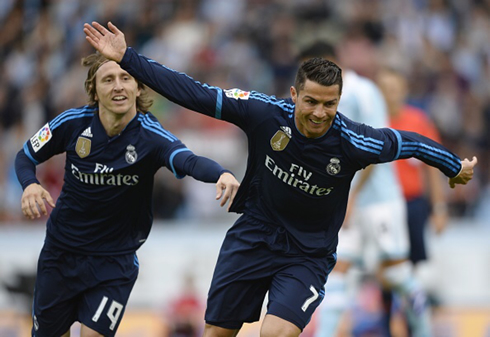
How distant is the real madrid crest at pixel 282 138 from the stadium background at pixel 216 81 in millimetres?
5145

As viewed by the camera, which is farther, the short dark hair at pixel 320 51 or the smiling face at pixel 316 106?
the short dark hair at pixel 320 51

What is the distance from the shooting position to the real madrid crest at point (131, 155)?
586 centimetres

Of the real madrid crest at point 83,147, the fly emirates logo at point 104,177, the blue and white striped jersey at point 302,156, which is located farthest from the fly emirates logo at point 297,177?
the real madrid crest at point 83,147

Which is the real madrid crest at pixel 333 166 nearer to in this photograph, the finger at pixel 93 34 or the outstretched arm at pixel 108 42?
the outstretched arm at pixel 108 42

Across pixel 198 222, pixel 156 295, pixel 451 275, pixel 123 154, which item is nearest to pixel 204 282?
pixel 156 295

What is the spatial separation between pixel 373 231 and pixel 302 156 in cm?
295

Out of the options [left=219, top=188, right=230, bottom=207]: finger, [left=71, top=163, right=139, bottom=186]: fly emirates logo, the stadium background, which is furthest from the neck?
the stadium background

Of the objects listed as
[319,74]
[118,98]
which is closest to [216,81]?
[118,98]

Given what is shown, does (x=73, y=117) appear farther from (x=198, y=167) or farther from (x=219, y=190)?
(x=219, y=190)

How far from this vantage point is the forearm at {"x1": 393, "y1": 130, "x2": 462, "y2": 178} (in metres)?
5.59

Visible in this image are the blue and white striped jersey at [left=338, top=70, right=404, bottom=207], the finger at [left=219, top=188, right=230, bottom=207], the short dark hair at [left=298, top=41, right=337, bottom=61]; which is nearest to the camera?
the finger at [left=219, top=188, right=230, bottom=207]

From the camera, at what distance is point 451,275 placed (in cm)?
1081

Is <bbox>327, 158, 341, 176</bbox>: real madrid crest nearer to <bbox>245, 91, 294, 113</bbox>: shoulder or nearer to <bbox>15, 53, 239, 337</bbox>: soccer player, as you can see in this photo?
<bbox>245, 91, 294, 113</bbox>: shoulder

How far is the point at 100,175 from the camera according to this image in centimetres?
587
